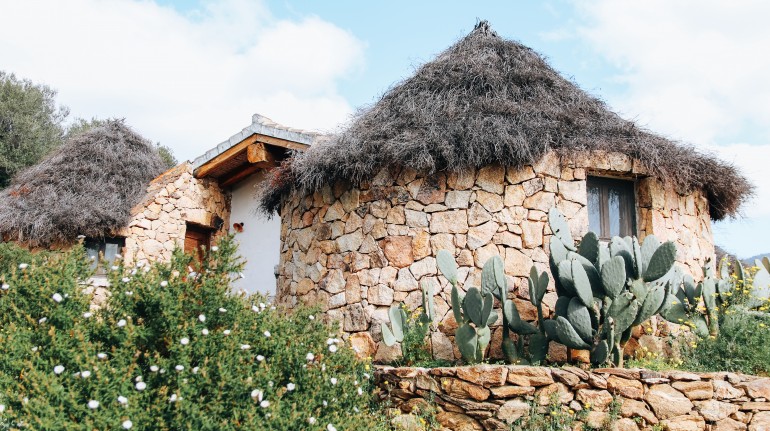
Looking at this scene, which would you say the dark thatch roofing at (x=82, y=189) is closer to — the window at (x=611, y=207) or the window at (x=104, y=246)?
the window at (x=104, y=246)

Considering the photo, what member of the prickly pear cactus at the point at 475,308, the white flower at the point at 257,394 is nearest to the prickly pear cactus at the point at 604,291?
the prickly pear cactus at the point at 475,308

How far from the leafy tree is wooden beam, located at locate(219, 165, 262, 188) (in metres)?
6.44

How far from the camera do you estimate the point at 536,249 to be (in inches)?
285

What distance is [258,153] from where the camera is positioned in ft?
36.7

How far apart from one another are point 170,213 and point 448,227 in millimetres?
6849

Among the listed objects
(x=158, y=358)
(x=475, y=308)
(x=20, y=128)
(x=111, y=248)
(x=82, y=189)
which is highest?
(x=20, y=128)

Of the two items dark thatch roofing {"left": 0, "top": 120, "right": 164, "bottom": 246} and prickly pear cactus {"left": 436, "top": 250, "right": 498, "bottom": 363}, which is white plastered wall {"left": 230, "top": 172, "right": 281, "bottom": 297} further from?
prickly pear cactus {"left": 436, "top": 250, "right": 498, "bottom": 363}

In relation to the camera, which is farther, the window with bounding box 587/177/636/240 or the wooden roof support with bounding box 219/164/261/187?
the wooden roof support with bounding box 219/164/261/187

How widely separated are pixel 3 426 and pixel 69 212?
6858mm

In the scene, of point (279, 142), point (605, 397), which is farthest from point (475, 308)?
point (279, 142)

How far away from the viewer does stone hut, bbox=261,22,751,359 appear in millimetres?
7215

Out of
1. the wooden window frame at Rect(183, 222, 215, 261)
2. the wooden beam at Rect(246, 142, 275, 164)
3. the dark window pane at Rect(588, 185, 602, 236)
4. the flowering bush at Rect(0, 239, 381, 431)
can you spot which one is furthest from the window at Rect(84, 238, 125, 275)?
the dark window pane at Rect(588, 185, 602, 236)

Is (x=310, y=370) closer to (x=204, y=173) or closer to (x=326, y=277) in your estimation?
(x=326, y=277)

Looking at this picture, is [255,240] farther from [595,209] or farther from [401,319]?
[595,209]
